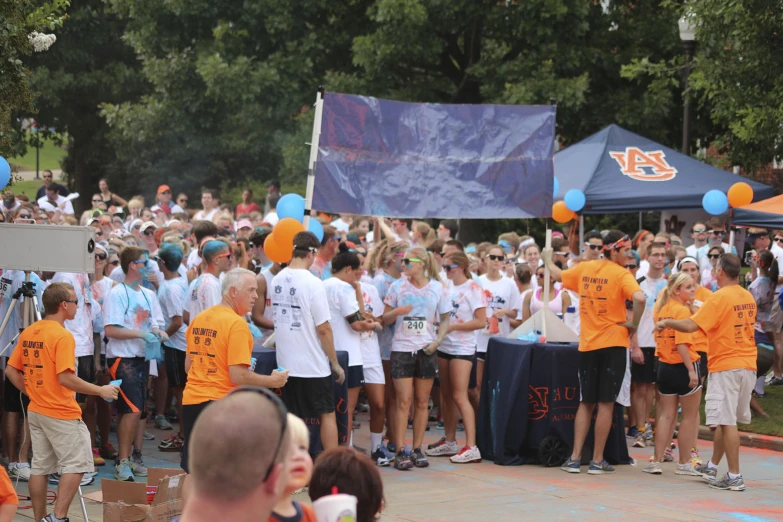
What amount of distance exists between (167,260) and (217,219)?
16.7 feet

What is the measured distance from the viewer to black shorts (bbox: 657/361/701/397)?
10039 millimetres

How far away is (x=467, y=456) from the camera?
34.6 ft

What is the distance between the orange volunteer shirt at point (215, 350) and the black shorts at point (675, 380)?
14.8 ft

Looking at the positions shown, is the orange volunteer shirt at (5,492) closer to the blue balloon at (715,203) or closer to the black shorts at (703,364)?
the black shorts at (703,364)

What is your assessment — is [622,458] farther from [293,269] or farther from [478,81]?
[478,81]

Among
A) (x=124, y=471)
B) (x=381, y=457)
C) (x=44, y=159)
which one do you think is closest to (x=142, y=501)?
(x=124, y=471)

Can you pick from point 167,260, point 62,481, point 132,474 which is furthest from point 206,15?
point 62,481

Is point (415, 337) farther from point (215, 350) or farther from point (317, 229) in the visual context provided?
point (215, 350)

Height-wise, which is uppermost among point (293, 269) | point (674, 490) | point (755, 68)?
point (755, 68)

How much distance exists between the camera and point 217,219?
1558 centimetres

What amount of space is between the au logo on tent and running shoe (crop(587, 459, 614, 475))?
7813 millimetres

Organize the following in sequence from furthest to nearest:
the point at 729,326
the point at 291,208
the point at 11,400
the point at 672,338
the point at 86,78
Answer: the point at 86,78 < the point at 291,208 < the point at 672,338 < the point at 729,326 < the point at 11,400

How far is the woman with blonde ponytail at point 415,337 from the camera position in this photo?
10.2 meters

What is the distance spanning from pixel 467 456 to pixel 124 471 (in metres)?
3.34
